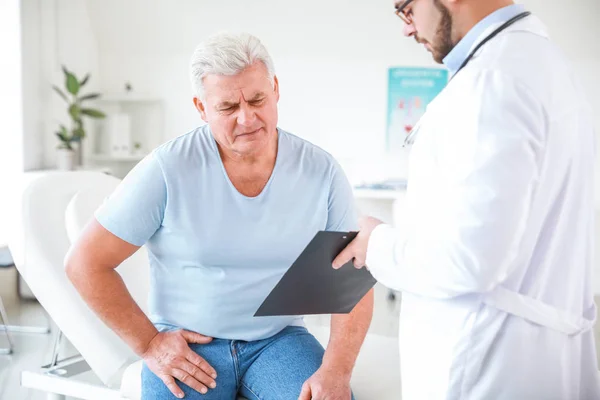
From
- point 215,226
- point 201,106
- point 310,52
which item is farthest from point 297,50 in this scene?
point 215,226

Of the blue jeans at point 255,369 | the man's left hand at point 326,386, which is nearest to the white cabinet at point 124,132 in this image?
the blue jeans at point 255,369

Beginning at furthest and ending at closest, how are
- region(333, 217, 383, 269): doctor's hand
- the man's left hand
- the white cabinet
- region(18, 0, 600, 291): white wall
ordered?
the white cabinet, region(18, 0, 600, 291): white wall, the man's left hand, region(333, 217, 383, 269): doctor's hand

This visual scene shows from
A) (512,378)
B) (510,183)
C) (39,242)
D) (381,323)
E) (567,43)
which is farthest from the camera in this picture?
(567,43)

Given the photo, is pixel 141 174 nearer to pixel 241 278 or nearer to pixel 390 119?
pixel 241 278

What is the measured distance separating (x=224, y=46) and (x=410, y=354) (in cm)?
76

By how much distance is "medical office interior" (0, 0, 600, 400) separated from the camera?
4.30 m

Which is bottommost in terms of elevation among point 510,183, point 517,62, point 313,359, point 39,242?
point 313,359

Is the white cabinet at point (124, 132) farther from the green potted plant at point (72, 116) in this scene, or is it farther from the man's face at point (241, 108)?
the man's face at point (241, 108)

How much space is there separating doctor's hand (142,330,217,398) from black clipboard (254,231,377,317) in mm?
303

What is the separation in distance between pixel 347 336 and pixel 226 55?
70 cm

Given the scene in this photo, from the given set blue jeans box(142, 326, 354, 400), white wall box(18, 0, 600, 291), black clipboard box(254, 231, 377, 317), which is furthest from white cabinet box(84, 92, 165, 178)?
black clipboard box(254, 231, 377, 317)

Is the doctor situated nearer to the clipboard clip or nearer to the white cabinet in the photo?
the clipboard clip

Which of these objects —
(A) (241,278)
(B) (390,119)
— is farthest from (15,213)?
(B) (390,119)

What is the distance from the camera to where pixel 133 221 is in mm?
1418
